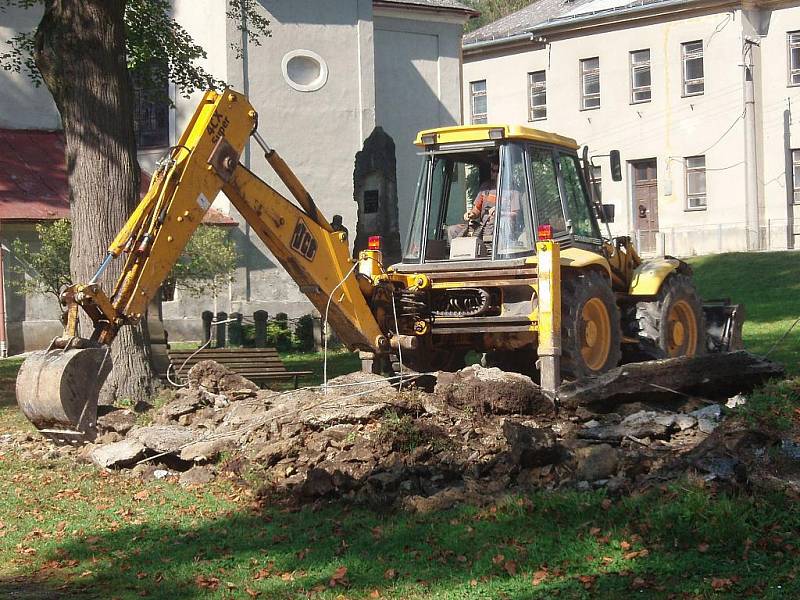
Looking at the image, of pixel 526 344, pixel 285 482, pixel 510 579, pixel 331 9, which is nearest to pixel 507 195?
pixel 526 344

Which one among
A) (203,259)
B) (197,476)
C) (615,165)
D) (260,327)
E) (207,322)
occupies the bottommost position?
(197,476)

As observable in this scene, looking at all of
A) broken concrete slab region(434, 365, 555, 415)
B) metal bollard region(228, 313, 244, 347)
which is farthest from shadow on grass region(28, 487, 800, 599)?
metal bollard region(228, 313, 244, 347)

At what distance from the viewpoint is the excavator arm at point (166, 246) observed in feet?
35.1

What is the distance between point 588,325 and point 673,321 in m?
2.03

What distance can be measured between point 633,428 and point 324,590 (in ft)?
13.5

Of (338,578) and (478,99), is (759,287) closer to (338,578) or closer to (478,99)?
(478,99)

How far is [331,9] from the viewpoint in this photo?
98.5 feet

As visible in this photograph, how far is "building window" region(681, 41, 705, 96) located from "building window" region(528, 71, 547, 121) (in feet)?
19.8

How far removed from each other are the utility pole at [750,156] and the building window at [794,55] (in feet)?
3.48

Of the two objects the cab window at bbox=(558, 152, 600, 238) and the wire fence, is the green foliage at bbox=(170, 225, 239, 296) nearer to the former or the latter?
the cab window at bbox=(558, 152, 600, 238)

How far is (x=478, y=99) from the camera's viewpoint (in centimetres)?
4841

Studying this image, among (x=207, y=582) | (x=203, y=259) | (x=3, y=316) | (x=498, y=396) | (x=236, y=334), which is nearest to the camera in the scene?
(x=207, y=582)

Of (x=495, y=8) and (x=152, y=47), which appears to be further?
(x=495, y=8)

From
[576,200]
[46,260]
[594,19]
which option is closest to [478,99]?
[594,19]
